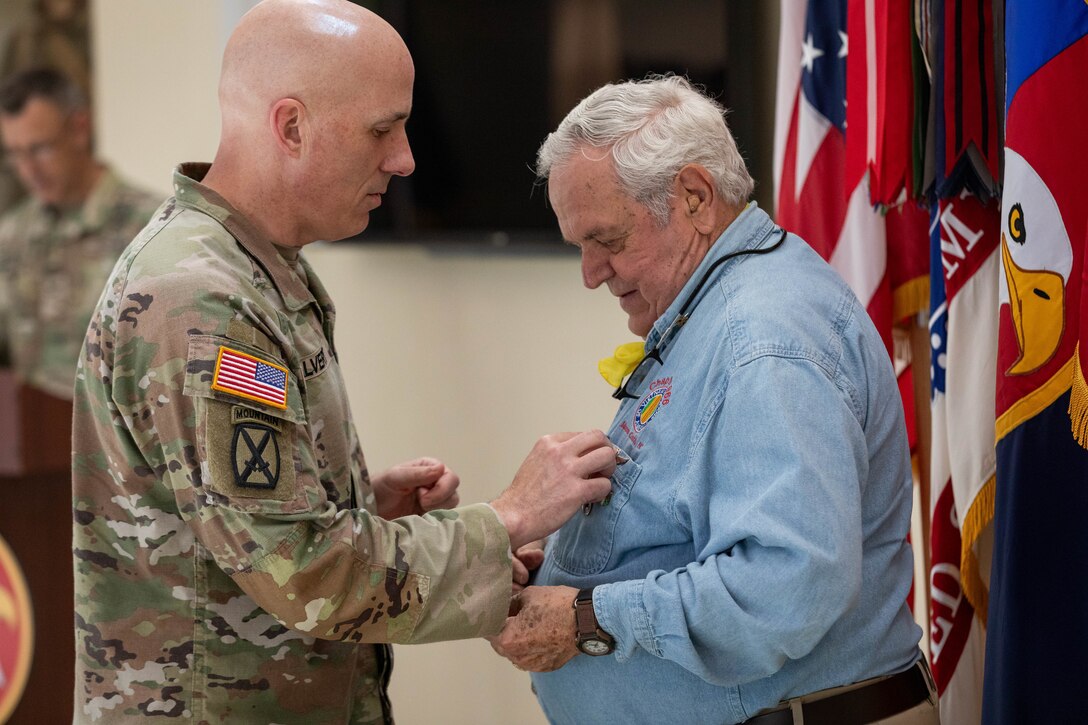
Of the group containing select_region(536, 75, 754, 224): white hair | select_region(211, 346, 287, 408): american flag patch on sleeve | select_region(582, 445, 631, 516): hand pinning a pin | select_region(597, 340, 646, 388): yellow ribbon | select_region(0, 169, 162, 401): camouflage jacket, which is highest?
select_region(536, 75, 754, 224): white hair

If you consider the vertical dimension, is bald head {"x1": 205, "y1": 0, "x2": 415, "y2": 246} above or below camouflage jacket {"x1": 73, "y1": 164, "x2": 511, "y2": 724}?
above

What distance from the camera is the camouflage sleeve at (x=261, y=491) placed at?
1332mm

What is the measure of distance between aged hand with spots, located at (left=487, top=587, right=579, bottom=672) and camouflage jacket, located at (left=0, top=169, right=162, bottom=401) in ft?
8.74

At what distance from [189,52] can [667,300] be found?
2.74 meters

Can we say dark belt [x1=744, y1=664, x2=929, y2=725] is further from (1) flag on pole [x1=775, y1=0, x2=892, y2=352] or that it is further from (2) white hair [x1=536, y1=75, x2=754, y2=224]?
(1) flag on pole [x1=775, y1=0, x2=892, y2=352]

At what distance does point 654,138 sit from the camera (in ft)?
4.99

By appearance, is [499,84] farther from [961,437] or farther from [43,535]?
[43,535]

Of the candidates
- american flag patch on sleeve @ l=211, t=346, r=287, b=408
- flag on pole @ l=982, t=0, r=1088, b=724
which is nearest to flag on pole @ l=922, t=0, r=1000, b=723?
flag on pole @ l=982, t=0, r=1088, b=724

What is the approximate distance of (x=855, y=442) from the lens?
4.53ft

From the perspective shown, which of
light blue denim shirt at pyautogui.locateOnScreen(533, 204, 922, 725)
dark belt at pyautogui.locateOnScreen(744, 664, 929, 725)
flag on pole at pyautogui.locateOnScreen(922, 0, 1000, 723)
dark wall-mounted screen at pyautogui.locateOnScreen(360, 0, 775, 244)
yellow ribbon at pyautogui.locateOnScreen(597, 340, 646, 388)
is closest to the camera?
light blue denim shirt at pyautogui.locateOnScreen(533, 204, 922, 725)

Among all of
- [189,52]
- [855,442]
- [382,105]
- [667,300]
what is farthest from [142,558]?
[189,52]

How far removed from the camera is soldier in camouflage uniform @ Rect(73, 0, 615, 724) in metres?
1.35

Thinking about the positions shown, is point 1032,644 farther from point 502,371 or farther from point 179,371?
point 502,371

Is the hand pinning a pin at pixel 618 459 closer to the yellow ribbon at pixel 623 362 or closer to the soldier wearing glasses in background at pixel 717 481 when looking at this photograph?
the soldier wearing glasses in background at pixel 717 481
